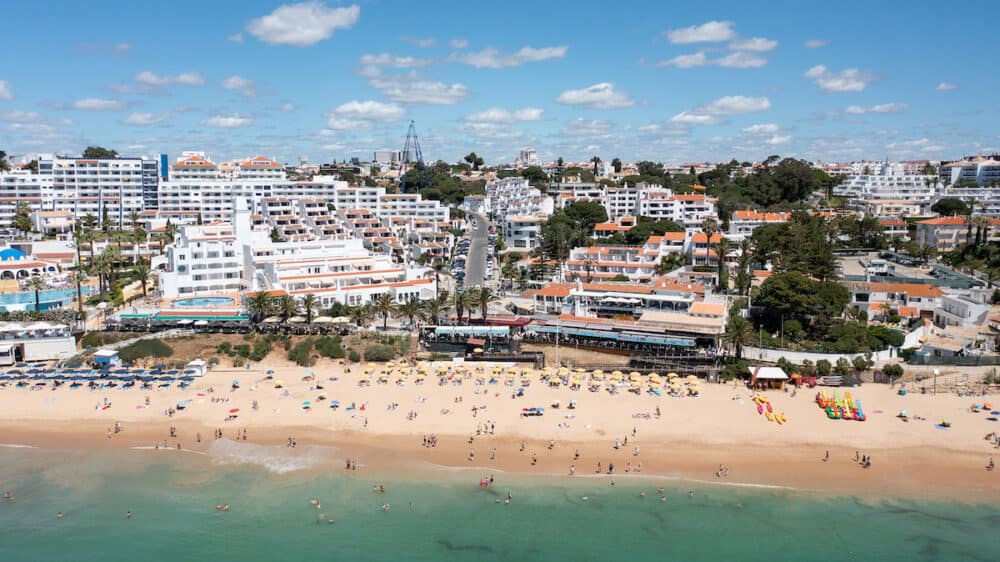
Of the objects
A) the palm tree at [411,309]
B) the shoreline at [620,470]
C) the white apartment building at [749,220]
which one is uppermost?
the white apartment building at [749,220]

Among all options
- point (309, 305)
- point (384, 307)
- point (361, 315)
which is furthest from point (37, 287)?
point (384, 307)

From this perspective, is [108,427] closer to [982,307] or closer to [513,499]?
[513,499]

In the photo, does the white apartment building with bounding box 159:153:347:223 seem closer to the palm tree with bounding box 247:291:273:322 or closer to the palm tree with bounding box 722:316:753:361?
the palm tree with bounding box 247:291:273:322

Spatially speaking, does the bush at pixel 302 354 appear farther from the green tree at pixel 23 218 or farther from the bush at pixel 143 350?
the green tree at pixel 23 218

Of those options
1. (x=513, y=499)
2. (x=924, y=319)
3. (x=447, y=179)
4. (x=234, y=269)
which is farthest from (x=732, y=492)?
(x=447, y=179)

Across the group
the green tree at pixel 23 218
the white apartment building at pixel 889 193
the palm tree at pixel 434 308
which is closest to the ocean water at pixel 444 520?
the palm tree at pixel 434 308
